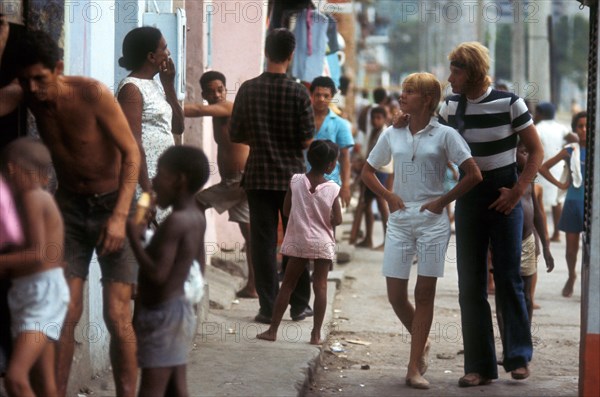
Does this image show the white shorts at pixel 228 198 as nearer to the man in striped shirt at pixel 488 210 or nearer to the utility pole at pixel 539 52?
the man in striped shirt at pixel 488 210

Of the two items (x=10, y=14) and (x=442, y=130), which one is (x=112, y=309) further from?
(x=442, y=130)

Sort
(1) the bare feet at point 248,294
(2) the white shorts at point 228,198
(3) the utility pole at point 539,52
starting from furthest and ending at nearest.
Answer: (3) the utility pole at point 539,52
(1) the bare feet at point 248,294
(2) the white shorts at point 228,198

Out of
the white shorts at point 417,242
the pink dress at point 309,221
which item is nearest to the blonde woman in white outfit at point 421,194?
the white shorts at point 417,242

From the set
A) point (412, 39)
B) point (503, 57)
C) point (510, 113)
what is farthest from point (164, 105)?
point (412, 39)

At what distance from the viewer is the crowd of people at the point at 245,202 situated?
15.1 feet

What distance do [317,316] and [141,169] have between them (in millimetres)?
2409

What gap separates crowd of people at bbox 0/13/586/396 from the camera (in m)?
4.61

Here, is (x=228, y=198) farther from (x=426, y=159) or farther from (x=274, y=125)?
(x=426, y=159)

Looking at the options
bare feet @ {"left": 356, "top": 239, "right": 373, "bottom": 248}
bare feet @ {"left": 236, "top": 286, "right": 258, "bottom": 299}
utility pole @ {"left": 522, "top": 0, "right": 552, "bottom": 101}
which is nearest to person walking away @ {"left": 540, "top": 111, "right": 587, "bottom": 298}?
bare feet @ {"left": 236, "top": 286, "right": 258, "bottom": 299}

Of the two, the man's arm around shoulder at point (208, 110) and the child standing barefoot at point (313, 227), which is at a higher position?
the man's arm around shoulder at point (208, 110)

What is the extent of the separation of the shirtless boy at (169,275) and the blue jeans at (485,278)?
8.86 ft

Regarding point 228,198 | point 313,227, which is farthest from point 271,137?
point 228,198

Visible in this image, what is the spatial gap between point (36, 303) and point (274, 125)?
12.8 ft

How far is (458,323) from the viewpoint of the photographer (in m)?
9.56
